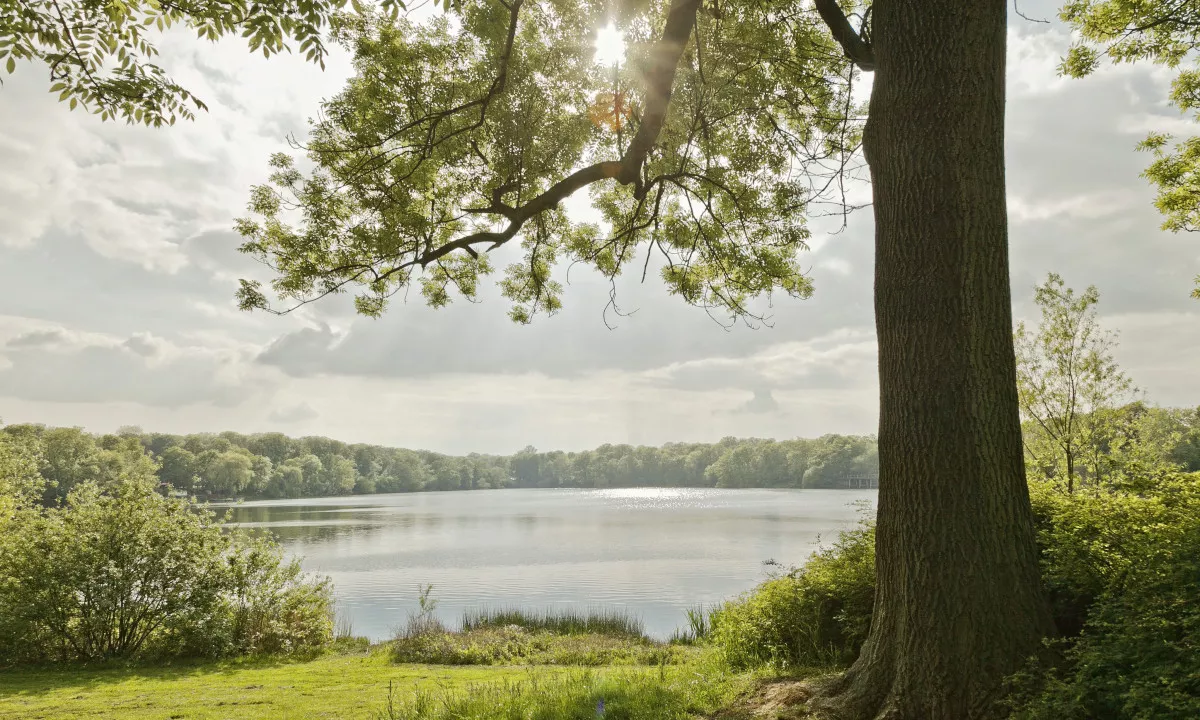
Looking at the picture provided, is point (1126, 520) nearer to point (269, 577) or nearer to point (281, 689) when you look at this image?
point (281, 689)

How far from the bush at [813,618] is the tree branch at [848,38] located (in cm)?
449

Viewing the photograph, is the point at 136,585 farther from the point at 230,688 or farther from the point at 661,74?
the point at 661,74

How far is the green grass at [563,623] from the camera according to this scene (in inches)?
553

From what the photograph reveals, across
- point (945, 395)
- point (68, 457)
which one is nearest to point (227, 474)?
point (68, 457)

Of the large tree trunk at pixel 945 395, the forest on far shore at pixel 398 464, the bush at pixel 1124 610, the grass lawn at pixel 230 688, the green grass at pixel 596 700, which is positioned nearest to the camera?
the bush at pixel 1124 610

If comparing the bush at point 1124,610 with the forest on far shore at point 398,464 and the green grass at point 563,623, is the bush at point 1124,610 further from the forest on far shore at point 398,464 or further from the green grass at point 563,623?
the forest on far shore at point 398,464

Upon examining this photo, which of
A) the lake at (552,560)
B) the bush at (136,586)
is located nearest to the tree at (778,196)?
the lake at (552,560)

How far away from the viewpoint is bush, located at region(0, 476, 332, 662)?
1047 centimetres

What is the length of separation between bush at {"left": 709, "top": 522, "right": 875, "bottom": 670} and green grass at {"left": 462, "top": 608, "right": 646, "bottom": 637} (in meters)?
7.77

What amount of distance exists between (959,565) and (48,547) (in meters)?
13.8

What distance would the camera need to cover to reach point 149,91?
4.72 m

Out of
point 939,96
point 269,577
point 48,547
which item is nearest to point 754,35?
point 939,96

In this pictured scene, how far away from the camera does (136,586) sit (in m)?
11.1

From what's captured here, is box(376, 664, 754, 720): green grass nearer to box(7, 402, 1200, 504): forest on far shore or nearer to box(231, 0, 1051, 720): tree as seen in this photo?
box(231, 0, 1051, 720): tree
